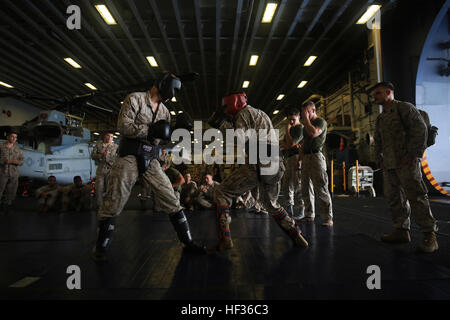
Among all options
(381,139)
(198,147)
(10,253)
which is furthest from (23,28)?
(198,147)

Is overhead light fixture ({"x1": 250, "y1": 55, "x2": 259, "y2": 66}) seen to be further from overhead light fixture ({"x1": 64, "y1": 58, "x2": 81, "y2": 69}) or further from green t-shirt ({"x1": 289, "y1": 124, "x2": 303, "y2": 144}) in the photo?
overhead light fixture ({"x1": 64, "y1": 58, "x2": 81, "y2": 69})

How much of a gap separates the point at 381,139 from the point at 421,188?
0.73 m

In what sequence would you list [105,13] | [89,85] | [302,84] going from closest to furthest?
1. [105,13]
2. [89,85]
3. [302,84]

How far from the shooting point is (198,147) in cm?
3145

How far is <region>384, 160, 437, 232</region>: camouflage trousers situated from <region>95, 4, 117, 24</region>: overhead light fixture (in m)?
7.83

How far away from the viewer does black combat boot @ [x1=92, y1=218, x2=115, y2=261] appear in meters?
2.22

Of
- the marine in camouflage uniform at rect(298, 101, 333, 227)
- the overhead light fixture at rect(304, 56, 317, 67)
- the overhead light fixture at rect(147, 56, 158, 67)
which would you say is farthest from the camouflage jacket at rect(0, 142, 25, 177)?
the overhead light fixture at rect(304, 56, 317, 67)

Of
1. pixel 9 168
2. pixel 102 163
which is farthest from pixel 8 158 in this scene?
pixel 102 163

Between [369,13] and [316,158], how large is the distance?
259 inches

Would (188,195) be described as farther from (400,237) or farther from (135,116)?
(400,237)

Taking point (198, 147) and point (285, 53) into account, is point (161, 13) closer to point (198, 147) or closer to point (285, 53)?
point (285, 53)

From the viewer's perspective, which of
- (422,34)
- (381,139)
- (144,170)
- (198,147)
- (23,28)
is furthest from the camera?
(198,147)

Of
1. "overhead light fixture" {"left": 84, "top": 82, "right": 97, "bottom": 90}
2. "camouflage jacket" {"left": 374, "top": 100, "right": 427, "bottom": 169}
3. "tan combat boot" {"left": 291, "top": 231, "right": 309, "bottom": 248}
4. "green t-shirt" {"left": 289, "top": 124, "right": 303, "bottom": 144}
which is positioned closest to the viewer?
"camouflage jacket" {"left": 374, "top": 100, "right": 427, "bottom": 169}

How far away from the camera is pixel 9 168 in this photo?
587 centimetres
